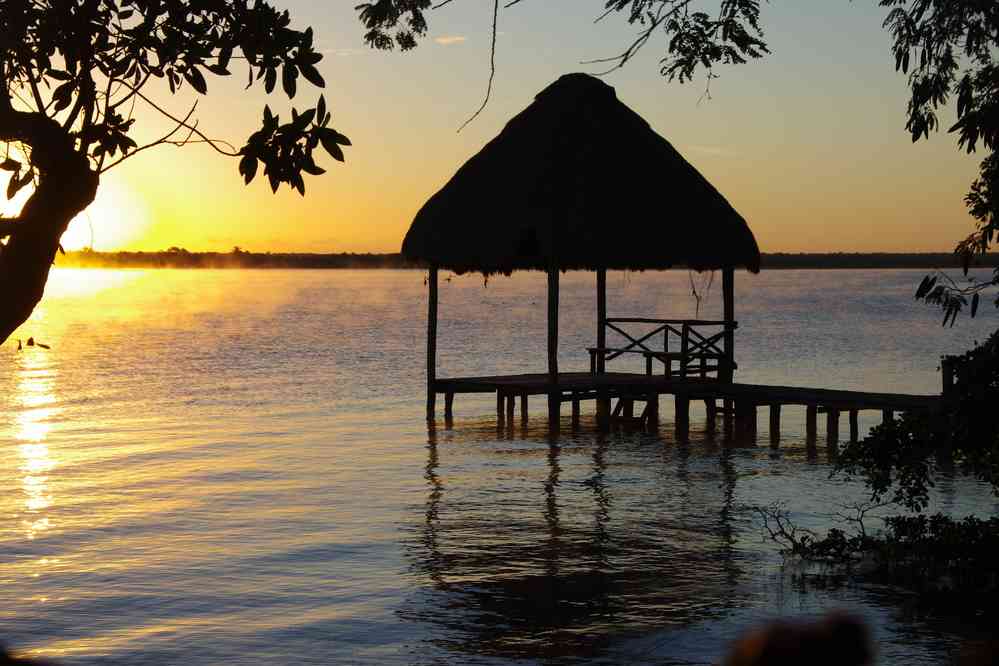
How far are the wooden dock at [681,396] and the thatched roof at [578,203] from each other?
2.01 metres

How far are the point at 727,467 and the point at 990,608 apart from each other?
27.1 ft

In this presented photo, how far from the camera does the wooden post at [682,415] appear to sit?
69.6ft

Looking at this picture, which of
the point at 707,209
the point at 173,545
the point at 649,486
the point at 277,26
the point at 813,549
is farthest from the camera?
the point at 707,209

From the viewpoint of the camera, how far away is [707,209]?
74.6 ft

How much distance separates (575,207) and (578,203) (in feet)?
0.30

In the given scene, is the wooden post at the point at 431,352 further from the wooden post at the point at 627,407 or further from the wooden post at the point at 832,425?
the wooden post at the point at 832,425

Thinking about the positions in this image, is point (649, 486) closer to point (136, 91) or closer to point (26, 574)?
point (26, 574)

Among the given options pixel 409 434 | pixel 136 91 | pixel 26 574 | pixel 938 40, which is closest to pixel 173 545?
pixel 26 574

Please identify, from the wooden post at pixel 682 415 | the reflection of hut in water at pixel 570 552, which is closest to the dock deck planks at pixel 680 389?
the wooden post at pixel 682 415

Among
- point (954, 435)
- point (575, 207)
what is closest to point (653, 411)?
point (575, 207)

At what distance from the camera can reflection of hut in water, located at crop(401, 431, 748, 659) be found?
8930mm

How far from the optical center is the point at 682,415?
21625mm

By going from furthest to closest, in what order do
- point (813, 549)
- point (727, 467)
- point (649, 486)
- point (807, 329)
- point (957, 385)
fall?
point (807, 329) → point (727, 467) → point (649, 486) → point (813, 549) → point (957, 385)

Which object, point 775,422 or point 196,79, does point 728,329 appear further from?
point 196,79
